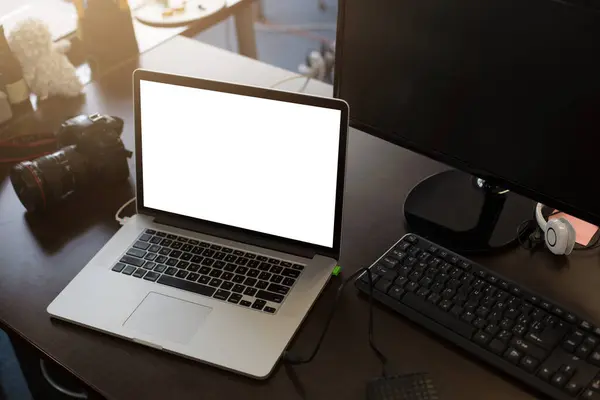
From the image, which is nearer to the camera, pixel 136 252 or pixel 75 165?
pixel 136 252

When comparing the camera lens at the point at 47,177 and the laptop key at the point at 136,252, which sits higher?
the camera lens at the point at 47,177

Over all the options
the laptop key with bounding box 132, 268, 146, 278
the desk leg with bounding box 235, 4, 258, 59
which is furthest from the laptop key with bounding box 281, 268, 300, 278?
the desk leg with bounding box 235, 4, 258, 59

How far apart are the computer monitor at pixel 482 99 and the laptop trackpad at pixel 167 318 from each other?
0.38 meters

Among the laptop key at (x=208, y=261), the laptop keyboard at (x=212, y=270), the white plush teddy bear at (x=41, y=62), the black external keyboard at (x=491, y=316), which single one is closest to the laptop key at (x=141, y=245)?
the laptop keyboard at (x=212, y=270)

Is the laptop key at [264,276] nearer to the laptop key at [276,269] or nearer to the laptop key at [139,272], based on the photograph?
the laptop key at [276,269]

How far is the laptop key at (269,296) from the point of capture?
0.87 metres

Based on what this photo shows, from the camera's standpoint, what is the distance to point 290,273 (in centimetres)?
91

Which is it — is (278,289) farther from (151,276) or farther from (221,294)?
(151,276)

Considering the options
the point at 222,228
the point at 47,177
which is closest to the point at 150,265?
the point at 222,228

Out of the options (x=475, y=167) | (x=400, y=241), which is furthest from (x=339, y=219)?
(x=475, y=167)

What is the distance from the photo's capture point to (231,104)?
90 centimetres

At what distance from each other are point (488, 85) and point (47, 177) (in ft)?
2.36

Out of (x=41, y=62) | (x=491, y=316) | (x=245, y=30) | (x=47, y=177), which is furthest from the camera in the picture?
(x=245, y=30)

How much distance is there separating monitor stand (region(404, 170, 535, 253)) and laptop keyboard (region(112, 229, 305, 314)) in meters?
0.24
